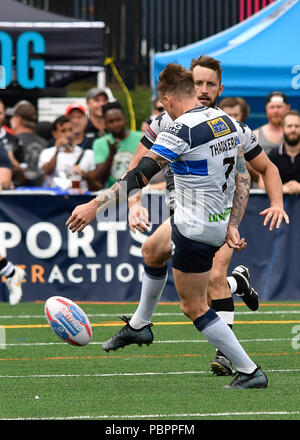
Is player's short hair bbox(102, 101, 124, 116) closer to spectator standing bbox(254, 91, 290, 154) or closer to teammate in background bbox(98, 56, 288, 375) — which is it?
spectator standing bbox(254, 91, 290, 154)

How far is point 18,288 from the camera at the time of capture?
1230 cm

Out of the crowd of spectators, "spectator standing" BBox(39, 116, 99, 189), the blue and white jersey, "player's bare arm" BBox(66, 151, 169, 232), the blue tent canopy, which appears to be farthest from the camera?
the blue tent canopy

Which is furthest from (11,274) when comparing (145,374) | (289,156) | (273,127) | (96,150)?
(145,374)

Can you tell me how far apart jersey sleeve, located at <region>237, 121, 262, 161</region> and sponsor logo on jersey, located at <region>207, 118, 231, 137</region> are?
1.30 ft

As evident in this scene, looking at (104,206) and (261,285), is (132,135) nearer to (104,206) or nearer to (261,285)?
(261,285)

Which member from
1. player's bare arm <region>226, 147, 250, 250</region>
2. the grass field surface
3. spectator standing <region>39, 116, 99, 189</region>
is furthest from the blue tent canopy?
player's bare arm <region>226, 147, 250, 250</region>

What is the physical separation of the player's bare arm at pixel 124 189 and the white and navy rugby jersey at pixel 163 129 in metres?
0.55

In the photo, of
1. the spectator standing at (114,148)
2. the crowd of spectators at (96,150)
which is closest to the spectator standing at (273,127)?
the crowd of spectators at (96,150)

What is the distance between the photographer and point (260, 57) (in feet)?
49.9

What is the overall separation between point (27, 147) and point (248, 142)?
6.83 metres

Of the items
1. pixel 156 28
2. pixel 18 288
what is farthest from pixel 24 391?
pixel 156 28

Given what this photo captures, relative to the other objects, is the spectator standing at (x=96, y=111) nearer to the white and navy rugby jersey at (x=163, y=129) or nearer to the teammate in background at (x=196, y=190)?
the white and navy rugby jersey at (x=163, y=129)

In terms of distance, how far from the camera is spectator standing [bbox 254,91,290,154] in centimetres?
1340

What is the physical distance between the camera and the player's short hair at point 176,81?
7082 millimetres
